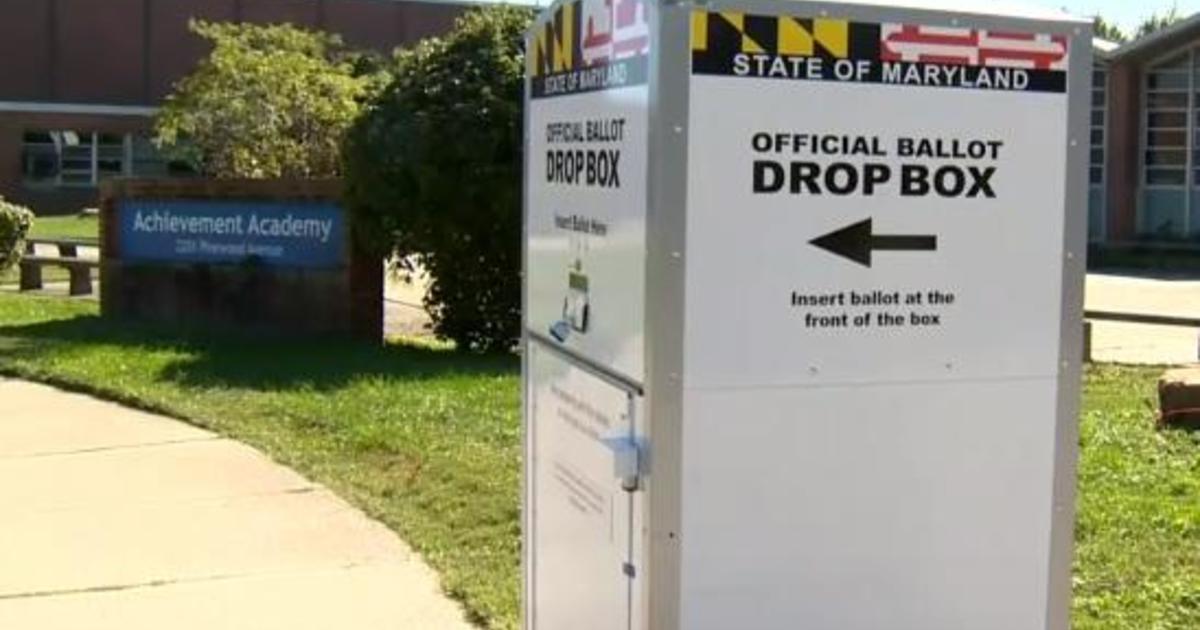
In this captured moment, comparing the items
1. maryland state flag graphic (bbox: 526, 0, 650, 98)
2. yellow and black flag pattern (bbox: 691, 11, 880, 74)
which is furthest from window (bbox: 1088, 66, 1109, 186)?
yellow and black flag pattern (bbox: 691, 11, 880, 74)

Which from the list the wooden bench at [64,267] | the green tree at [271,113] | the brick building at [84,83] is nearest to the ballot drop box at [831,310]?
the green tree at [271,113]

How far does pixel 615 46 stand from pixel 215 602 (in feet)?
9.86

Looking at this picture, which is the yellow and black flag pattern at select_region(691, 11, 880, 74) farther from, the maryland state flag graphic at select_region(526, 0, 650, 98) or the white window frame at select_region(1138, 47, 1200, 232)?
the white window frame at select_region(1138, 47, 1200, 232)

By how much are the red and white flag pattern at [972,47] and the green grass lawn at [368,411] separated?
2.56 metres

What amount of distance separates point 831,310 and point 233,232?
35.1 ft

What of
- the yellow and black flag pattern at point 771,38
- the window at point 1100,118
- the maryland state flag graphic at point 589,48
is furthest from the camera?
the window at point 1100,118

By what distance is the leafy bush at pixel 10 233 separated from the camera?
684 inches

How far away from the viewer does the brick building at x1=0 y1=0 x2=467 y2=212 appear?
53875mm

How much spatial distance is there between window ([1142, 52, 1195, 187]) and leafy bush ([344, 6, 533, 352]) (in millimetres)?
23978

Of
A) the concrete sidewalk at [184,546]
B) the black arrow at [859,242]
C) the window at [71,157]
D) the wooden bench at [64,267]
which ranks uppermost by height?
the window at [71,157]

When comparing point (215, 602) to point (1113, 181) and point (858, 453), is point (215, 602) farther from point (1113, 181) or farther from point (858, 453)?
point (1113, 181)

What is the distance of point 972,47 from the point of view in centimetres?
350

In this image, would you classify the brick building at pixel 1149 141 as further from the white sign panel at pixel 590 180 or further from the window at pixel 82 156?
the window at pixel 82 156

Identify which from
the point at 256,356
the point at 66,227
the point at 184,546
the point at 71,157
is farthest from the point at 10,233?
the point at 71,157
